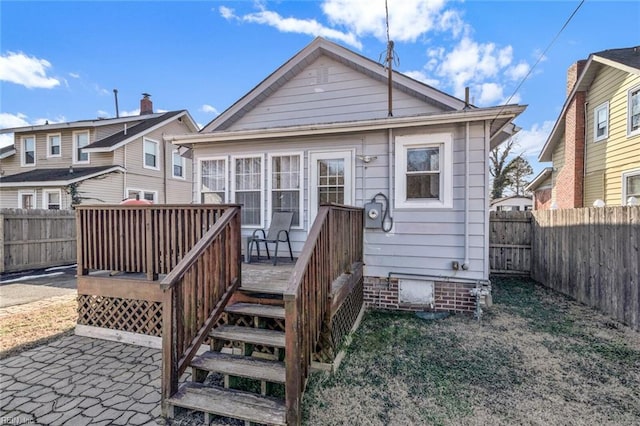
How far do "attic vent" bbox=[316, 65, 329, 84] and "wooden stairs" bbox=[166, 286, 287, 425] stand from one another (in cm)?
535

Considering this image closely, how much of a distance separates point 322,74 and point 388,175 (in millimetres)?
3375

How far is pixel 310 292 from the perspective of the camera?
8.63 feet

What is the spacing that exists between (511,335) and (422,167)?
9.21 feet

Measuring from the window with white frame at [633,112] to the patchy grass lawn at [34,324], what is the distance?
13489 mm

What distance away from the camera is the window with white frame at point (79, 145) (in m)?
13.1

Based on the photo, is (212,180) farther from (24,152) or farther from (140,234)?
(24,152)

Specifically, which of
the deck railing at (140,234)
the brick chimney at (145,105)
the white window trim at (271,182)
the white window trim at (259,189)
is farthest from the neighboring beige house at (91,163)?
the white window trim at (271,182)

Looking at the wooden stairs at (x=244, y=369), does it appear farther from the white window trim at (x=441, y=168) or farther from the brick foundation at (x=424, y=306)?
the white window trim at (x=441, y=168)

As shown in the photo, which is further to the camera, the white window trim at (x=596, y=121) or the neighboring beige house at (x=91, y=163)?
the neighboring beige house at (x=91, y=163)

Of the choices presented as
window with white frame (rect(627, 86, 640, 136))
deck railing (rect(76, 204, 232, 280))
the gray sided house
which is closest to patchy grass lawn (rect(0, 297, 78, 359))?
deck railing (rect(76, 204, 232, 280))

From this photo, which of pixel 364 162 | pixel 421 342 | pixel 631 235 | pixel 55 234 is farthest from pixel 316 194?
pixel 55 234

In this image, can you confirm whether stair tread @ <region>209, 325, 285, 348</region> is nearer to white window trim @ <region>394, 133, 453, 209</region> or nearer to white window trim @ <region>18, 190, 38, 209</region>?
white window trim @ <region>394, 133, 453, 209</region>

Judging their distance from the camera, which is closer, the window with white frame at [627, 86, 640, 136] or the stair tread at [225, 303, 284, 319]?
the stair tread at [225, 303, 284, 319]

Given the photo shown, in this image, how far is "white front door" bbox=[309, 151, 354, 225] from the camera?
17.9 feet
